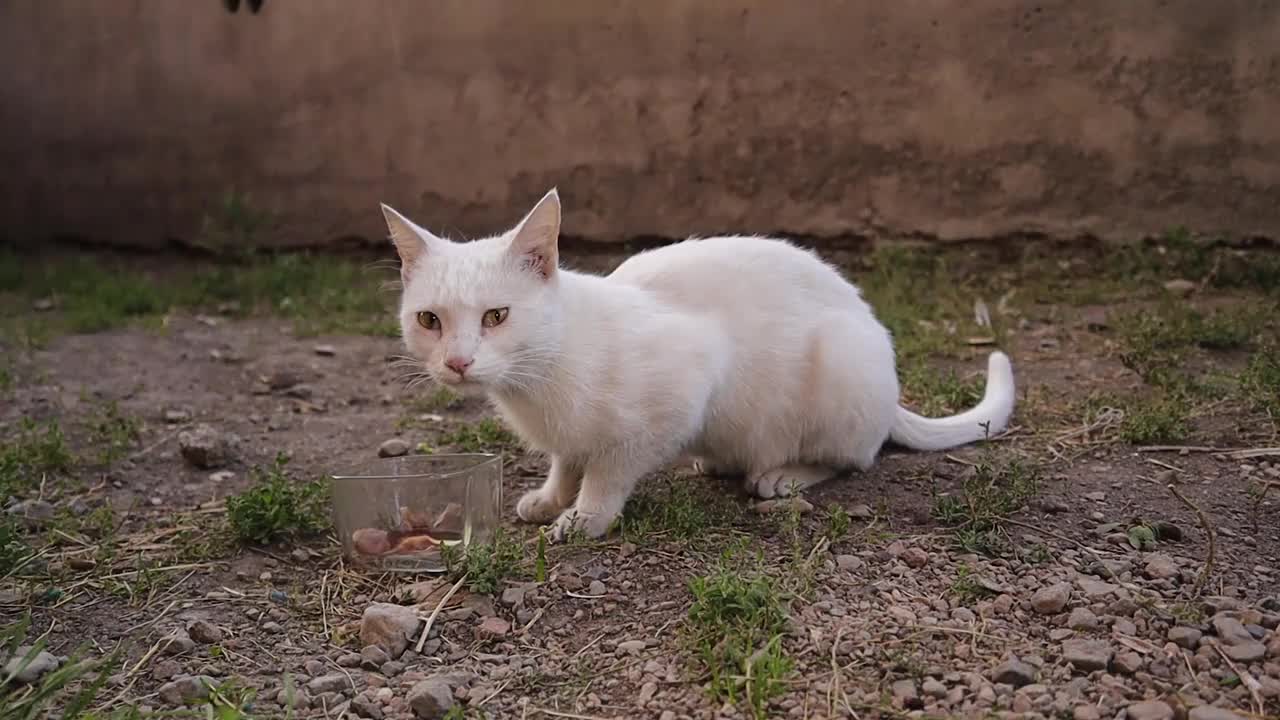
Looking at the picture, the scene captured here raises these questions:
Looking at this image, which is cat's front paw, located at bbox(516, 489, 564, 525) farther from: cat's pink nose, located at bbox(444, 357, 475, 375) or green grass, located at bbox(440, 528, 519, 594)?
cat's pink nose, located at bbox(444, 357, 475, 375)

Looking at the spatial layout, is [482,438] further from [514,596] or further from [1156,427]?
[1156,427]

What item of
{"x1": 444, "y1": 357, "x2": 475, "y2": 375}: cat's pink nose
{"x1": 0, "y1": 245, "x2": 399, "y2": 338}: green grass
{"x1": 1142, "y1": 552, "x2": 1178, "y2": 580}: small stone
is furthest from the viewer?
{"x1": 0, "y1": 245, "x2": 399, "y2": 338}: green grass

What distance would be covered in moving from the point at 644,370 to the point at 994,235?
3628mm

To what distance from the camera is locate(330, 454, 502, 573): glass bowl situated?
9.48ft

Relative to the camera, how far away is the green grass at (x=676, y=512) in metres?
2.97

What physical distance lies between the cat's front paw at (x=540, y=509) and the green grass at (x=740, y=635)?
31.8 inches

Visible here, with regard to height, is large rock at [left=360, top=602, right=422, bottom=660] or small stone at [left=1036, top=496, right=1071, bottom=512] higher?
small stone at [left=1036, top=496, right=1071, bottom=512]

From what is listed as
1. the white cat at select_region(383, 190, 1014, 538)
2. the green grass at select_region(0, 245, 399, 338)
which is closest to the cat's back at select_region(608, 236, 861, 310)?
the white cat at select_region(383, 190, 1014, 538)

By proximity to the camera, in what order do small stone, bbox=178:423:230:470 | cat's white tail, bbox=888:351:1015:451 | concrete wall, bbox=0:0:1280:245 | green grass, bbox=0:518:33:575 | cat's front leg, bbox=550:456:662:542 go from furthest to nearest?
concrete wall, bbox=0:0:1280:245
small stone, bbox=178:423:230:470
cat's white tail, bbox=888:351:1015:451
cat's front leg, bbox=550:456:662:542
green grass, bbox=0:518:33:575

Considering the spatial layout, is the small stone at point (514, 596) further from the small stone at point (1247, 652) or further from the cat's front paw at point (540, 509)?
the small stone at point (1247, 652)

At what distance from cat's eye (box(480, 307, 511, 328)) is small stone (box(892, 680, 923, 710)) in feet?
4.30

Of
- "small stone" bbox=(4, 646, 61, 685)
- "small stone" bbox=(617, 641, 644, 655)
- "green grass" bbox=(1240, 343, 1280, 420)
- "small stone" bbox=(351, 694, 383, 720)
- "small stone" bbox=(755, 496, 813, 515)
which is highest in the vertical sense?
"green grass" bbox=(1240, 343, 1280, 420)

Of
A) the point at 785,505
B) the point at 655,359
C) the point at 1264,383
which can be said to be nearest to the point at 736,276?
the point at 655,359

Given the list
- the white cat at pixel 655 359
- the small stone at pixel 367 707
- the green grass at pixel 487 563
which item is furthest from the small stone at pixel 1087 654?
the small stone at pixel 367 707
